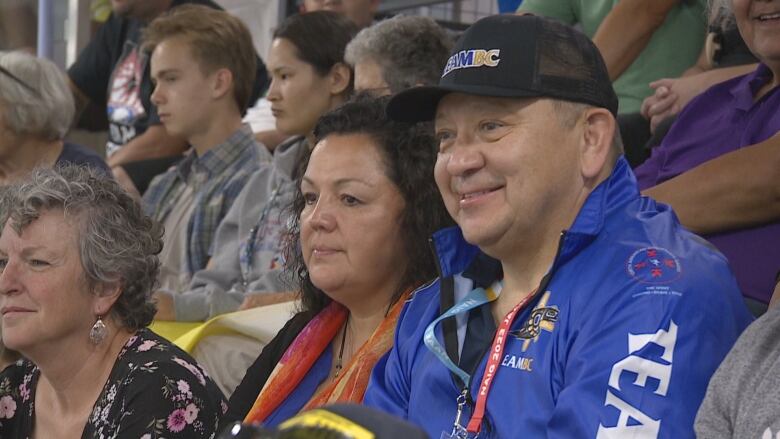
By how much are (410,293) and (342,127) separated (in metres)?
0.41

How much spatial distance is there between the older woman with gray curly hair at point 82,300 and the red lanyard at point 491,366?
92 centimetres

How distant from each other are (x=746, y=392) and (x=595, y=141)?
542 mm

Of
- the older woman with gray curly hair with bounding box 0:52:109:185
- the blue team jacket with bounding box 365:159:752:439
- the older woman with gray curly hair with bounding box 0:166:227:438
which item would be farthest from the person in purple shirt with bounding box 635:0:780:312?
the older woman with gray curly hair with bounding box 0:52:109:185

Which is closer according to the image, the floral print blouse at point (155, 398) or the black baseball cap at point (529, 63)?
the black baseball cap at point (529, 63)

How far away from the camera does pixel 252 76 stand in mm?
5188

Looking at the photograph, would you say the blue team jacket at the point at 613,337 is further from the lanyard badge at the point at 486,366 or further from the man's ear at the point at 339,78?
the man's ear at the point at 339,78

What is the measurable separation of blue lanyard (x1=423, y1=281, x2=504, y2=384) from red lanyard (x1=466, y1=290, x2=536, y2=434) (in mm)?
67

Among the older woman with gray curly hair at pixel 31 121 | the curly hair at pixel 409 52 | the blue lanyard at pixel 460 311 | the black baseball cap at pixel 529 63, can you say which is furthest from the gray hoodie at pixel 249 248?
the black baseball cap at pixel 529 63

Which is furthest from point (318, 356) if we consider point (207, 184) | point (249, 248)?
point (207, 184)

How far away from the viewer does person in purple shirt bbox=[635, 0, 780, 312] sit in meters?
2.76

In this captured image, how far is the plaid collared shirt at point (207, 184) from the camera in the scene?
15.6 feet

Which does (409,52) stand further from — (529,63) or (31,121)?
(31,121)

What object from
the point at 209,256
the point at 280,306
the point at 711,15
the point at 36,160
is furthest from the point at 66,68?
the point at 711,15

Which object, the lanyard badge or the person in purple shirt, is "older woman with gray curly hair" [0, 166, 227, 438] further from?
the person in purple shirt
